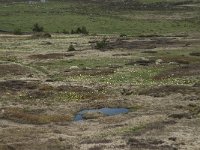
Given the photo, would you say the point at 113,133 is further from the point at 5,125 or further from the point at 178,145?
the point at 5,125

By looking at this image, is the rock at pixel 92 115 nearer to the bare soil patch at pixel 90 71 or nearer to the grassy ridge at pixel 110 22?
the bare soil patch at pixel 90 71

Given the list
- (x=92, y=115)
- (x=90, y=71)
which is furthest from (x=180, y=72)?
(x=92, y=115)

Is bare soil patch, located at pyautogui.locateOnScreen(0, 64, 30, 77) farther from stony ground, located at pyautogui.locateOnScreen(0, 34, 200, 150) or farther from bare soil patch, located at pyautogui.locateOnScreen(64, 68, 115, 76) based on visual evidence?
bare soil patch, located at pyautogui.locateOnScreen(64, 68, 115, 76)

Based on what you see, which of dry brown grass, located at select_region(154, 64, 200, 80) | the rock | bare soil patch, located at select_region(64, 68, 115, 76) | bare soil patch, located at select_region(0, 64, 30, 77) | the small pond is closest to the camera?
the rock

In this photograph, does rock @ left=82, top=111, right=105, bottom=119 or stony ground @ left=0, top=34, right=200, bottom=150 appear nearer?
stony ground @ left=0, top=34, right=200, bottom=150

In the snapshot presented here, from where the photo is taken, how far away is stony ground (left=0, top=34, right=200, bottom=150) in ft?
130

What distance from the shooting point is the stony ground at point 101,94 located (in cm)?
3975

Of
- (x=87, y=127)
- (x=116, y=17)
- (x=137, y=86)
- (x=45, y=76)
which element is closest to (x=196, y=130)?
(x=87, y=127)

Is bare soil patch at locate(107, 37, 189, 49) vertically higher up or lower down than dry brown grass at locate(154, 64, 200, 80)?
lower down

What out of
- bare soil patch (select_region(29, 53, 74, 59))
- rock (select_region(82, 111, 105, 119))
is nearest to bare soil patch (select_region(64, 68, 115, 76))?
bare soil patch (select_region(29, 53, 74, 59))

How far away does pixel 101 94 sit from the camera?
55.8 metres

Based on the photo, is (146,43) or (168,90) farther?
(146,43)

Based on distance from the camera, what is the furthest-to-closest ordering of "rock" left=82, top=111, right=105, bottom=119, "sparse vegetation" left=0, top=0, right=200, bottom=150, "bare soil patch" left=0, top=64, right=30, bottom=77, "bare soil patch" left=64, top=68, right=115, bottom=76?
"bare soil patch" left=0, top=64, right=30, bottom=77
"bare soil patch" left=64, top=68, right=115, bottom=76
"rock" left=82, top=111, right=105, bottom=119
"sparse vegetation" left=0, top=0, right=200, bottom=150

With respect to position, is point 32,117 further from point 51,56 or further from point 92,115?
point 51,56
